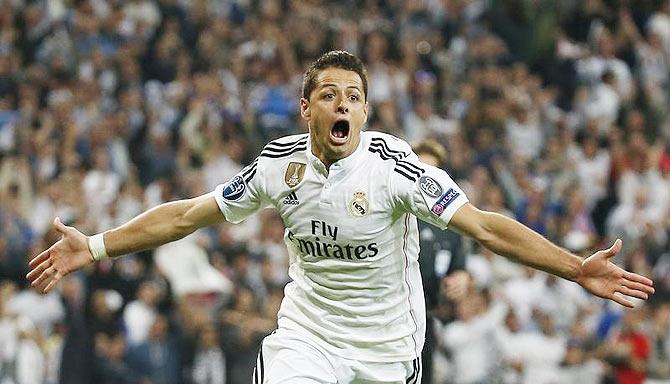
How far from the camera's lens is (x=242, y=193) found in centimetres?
654

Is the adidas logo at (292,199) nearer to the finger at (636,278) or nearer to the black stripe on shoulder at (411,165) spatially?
the black stripe on shoulder at (411,165)

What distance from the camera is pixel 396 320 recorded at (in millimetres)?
6570

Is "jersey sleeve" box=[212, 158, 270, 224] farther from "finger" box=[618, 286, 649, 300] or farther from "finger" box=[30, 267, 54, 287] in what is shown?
"finger" box=[618, 286, 649, 300]

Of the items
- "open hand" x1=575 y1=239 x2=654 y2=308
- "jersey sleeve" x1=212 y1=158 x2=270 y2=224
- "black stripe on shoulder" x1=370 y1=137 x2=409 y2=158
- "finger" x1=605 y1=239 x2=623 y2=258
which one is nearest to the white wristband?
"jersey sleeve" x1=212 y1=158 x2=270 y2=224

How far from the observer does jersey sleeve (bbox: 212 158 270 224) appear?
21.4 ft

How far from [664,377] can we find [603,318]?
2.71ft

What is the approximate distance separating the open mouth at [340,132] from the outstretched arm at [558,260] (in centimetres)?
75

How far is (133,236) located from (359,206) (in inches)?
43.7

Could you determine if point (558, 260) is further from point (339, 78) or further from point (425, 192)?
point (339, 78)

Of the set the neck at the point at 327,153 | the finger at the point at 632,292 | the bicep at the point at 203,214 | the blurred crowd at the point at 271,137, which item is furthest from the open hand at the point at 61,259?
the blurred crowd at the point at 271,137

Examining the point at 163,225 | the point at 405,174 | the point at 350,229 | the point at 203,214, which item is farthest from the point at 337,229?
the point at 163,225

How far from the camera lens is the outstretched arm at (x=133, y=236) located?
658 centimetres

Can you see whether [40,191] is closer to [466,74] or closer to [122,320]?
[122,320]

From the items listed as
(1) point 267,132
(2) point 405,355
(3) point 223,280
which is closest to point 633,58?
(1) point 267,132
